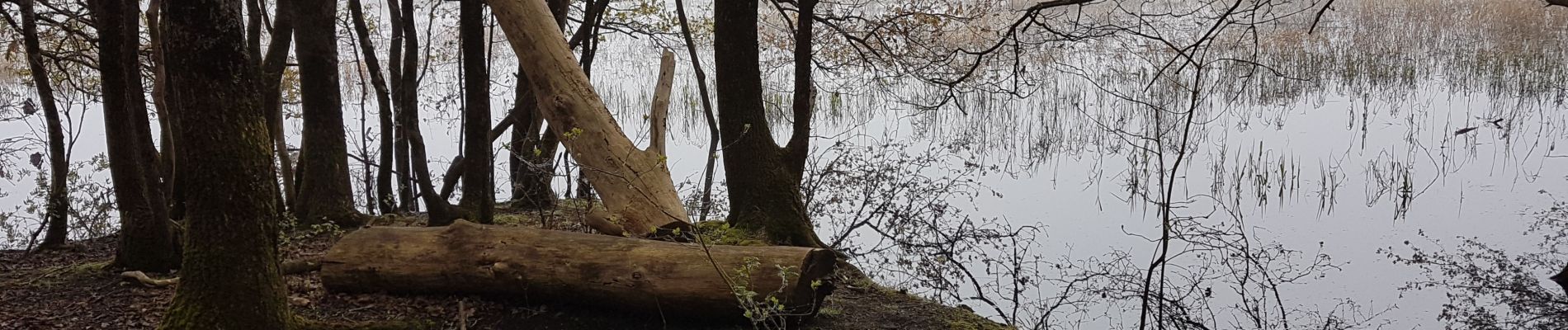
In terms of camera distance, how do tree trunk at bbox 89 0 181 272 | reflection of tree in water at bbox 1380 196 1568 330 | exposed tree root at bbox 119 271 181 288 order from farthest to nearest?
1. reflection of tree in water at bbox 1380 196 1568 330
2. exposed tree root at bbox 119 271 181 288
3. tree trunk at bbox 89 0 181 272

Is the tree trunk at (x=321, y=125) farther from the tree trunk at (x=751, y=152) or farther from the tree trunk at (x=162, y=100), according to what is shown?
the tree trunk at (x=751, y=152)

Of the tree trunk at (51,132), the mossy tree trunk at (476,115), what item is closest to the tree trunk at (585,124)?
the mossy tree trunk at (476,115)

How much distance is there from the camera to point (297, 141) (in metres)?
11.9

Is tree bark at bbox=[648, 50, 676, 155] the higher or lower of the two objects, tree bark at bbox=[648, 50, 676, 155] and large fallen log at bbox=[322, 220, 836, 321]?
the higher

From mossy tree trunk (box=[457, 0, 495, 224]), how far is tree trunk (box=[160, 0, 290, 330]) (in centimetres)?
270

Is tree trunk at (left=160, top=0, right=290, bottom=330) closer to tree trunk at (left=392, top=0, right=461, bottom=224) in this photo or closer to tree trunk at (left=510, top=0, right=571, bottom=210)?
tree trunk at (left=392, top=0, right=461, bottom=224)

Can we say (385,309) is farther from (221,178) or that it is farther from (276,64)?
(276,64)

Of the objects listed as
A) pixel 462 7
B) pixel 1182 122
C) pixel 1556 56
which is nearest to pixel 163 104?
pixel 462 7

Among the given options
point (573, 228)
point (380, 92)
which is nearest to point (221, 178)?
point (573, 228)

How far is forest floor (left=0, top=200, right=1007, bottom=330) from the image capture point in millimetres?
4262

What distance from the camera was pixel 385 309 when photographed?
14.7ft

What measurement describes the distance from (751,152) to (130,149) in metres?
2.89

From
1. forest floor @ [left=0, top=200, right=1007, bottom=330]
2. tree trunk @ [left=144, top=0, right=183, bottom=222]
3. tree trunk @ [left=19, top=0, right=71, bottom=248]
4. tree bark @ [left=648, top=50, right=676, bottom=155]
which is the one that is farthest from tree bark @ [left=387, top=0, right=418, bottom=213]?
forest floor @ [left=0, top=200, right=1007, bottom=330]

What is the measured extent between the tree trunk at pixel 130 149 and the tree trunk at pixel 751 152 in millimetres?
2657
